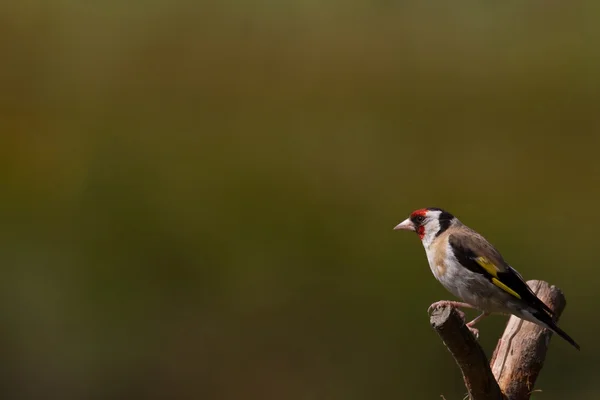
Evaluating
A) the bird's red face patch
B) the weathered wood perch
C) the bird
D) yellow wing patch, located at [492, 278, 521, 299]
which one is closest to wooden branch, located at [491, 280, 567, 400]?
the weathered wood perch

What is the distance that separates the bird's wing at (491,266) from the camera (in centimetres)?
312

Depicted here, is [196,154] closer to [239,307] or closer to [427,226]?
[239,307]

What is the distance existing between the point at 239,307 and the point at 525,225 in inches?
114

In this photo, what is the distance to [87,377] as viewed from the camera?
7.98 m

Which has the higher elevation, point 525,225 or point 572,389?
point 525,225

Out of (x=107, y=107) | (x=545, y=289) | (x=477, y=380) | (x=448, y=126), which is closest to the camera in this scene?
(x=477, y=380)

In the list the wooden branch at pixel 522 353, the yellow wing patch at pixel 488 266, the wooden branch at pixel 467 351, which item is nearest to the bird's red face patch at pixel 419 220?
the yellow wing patch at pixel 488 266

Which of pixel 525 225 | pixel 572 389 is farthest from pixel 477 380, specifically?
pixel 525 225

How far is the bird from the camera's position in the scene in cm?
313

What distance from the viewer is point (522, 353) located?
3.28m

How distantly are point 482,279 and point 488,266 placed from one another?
0.05m

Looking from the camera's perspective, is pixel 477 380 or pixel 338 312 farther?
pixel 338 312

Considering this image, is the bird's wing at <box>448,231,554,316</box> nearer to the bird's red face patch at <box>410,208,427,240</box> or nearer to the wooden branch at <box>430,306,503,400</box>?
the bird's red face patch at <box>410,208,427,240</box>

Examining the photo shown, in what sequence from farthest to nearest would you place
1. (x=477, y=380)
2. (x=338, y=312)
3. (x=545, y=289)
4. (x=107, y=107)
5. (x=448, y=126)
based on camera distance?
(x=107, y=107), (x=448, y=126), (x=338, y=312), (x=545, y=289), (x=477, y=380)
